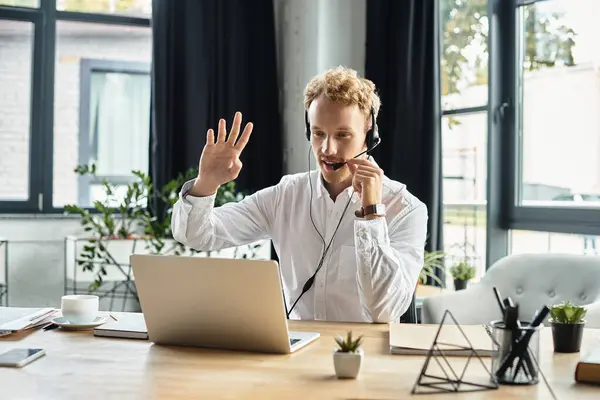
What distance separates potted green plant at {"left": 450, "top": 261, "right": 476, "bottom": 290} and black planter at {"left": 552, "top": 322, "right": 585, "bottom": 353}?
2.03 meters

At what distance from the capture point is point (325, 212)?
227 centimetres

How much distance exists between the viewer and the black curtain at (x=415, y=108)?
3912mm

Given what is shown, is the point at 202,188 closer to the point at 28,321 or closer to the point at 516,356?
the point at 28,321

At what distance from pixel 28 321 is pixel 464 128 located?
2.71 meters

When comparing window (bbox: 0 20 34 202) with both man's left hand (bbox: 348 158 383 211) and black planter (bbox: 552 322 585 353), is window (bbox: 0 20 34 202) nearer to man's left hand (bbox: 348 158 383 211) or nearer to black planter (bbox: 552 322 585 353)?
man's left hand (bbox: 348 158 383 211)

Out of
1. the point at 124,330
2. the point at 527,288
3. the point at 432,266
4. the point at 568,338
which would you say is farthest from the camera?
the point at 432,266

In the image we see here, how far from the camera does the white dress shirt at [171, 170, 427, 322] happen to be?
192 centimetres

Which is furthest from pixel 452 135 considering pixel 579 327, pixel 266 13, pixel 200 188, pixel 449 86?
pixel 579 327

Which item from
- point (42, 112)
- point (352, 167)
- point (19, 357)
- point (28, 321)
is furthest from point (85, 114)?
point (19, 357)

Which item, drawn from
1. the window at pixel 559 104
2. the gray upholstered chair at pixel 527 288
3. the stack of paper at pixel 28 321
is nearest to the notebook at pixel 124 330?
the stack of paper at pixel 28 321

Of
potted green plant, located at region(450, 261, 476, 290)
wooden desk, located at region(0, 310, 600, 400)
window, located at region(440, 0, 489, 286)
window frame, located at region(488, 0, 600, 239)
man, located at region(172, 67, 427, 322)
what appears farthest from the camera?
window, located at region(440, 0, 489, 286)

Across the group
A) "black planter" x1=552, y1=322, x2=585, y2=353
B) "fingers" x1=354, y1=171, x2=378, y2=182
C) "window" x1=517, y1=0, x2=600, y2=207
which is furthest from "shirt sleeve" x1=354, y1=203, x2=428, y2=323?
"window" x1=517, y1=0, x2=600, y2=207

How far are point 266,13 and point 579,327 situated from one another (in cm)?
337

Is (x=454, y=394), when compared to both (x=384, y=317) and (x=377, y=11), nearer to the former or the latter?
(x=384, y=317)
